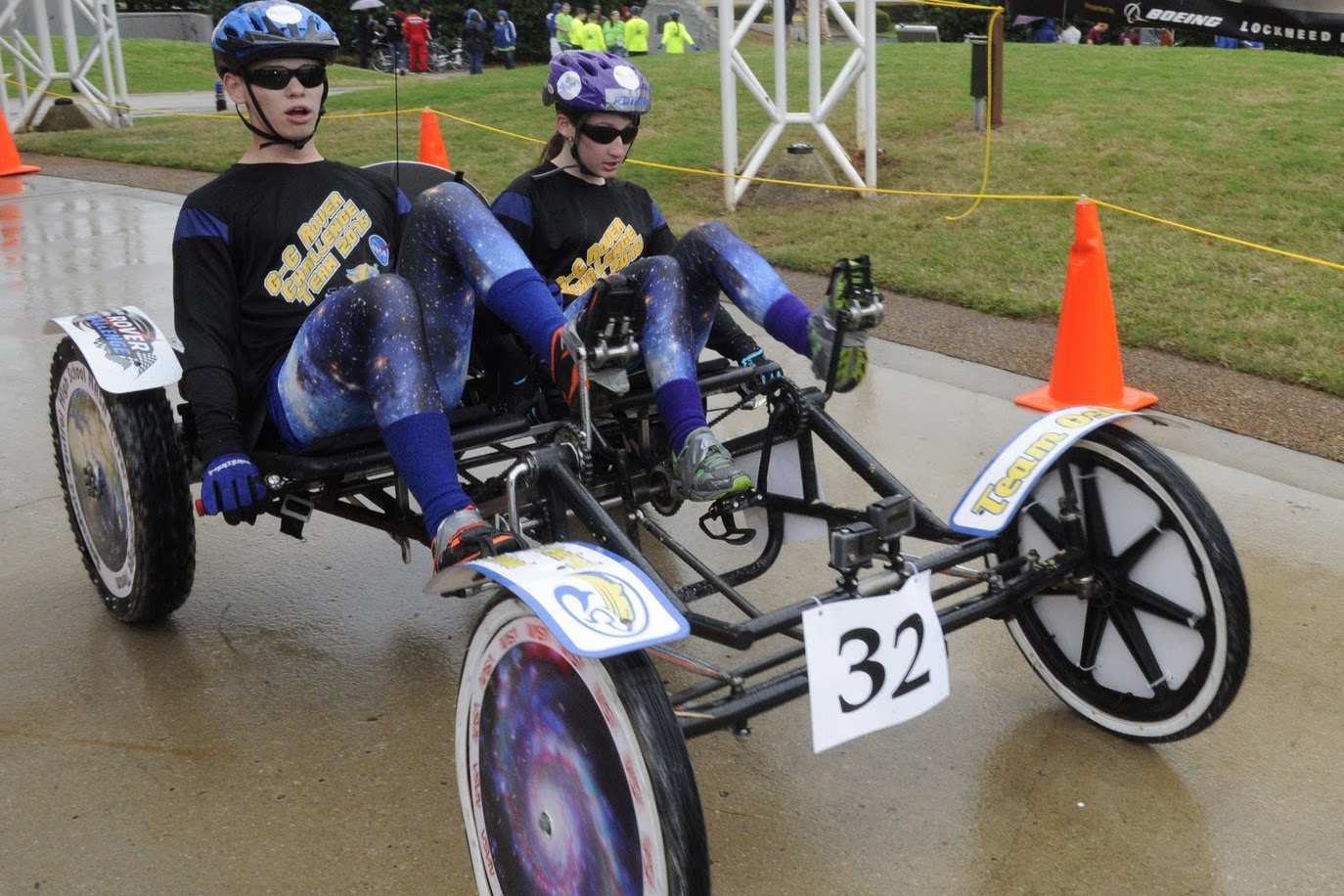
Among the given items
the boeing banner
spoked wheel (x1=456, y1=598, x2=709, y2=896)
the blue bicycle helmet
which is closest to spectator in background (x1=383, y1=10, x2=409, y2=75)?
the blue bicycle helmet

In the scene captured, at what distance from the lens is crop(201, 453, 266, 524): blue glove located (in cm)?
322

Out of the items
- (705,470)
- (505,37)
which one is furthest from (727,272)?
(505,37)

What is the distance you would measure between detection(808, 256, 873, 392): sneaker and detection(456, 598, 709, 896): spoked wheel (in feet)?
3.83

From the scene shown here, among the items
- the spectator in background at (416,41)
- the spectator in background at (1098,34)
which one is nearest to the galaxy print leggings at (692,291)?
the spectator in background at (416,41)

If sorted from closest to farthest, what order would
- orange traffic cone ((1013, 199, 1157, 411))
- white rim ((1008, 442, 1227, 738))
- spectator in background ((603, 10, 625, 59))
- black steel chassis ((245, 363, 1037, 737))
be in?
black steel chassis ((245, 363, 1037, 737)) → white rim ((1008, 442, 1227, 738)) → orange traffic cone ((1013, 199, 1157, 411)) → spectator in background ((603, 10, 625, 59))

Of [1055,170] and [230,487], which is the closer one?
[230,487]

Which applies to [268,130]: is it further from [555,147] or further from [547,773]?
[547,773]

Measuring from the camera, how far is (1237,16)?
9.12 meters

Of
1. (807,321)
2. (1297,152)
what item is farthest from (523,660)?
(1297,152)

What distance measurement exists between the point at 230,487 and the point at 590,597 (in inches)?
50.2

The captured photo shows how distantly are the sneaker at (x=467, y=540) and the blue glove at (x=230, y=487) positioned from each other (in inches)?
21.3

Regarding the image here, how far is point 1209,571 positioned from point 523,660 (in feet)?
4.86

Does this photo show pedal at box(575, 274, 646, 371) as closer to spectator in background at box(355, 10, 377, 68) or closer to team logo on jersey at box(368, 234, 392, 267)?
team logo on jersey at box(368, 234, 392, 267)

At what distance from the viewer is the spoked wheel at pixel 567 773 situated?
86.1 inches
